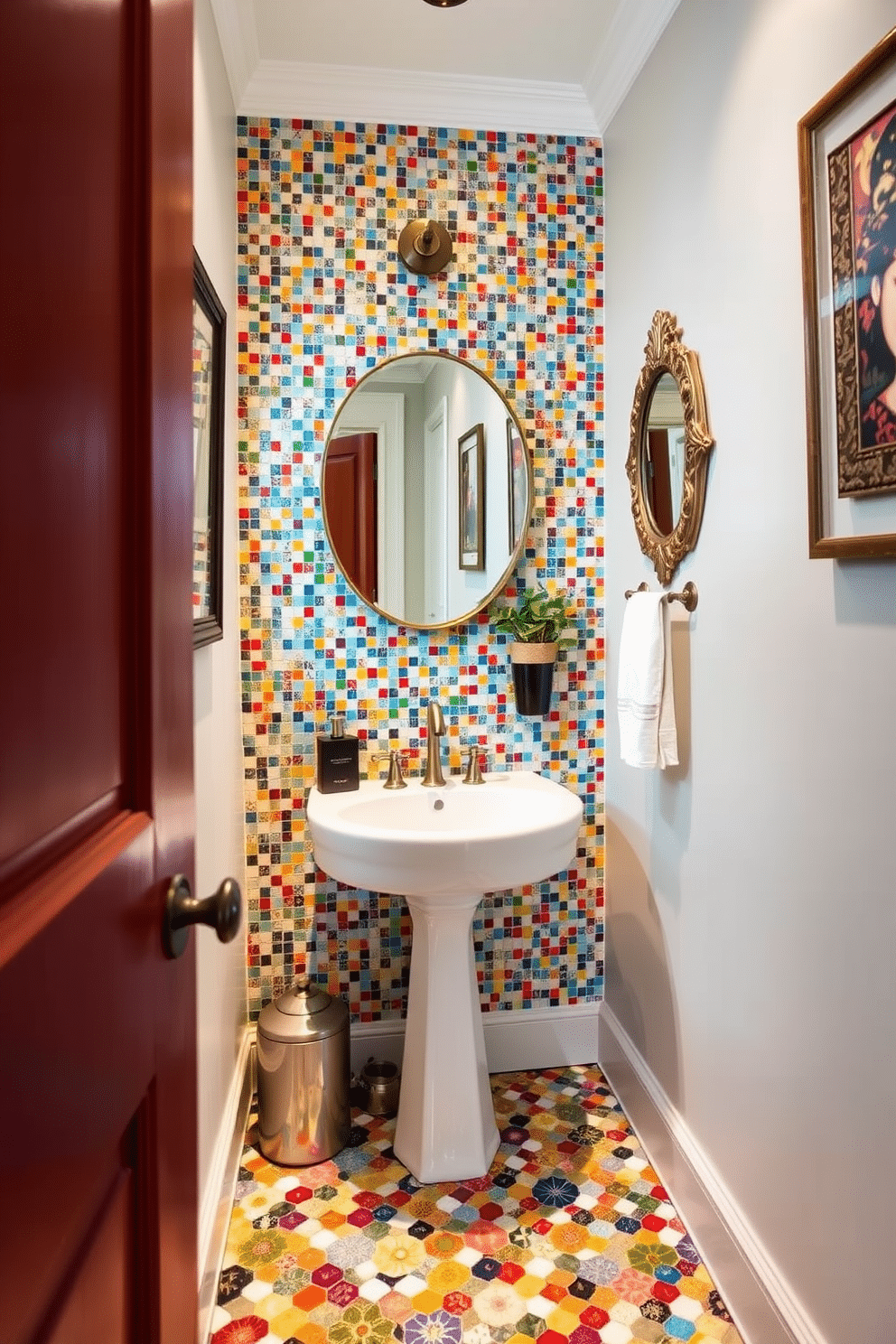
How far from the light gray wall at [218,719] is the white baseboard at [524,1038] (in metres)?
0.35

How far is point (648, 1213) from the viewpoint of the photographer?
176 cm

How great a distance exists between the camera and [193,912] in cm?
68

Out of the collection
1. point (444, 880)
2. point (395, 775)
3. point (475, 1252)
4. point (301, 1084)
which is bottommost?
point (475, 1252)

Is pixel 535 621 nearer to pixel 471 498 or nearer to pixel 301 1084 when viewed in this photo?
pixel 471 498

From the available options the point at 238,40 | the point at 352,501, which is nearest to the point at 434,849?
the point at 352,501

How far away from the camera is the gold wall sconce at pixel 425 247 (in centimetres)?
212

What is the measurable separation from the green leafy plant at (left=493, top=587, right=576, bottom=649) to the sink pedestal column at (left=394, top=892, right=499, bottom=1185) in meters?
0.69

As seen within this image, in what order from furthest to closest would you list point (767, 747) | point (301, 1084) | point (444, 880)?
point (301, 1084)
point (444, 880)
point (767, 747)

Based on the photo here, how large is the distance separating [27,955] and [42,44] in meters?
0.46

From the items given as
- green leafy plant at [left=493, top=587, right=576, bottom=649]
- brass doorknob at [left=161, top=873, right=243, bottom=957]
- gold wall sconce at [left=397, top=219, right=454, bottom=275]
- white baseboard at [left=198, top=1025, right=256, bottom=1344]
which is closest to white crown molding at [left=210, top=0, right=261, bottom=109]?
gold wall sconce at [left=397, top=219, right=454, bottom=275]

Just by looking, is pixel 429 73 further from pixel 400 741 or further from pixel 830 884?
pixel 830 884

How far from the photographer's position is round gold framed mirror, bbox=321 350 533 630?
7.16 ft

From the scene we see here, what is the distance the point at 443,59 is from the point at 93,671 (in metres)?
2.14

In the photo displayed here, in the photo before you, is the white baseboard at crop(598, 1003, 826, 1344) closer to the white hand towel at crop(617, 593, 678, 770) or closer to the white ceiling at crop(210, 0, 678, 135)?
the white hand towel at crop(617, 593, 678, 770)
